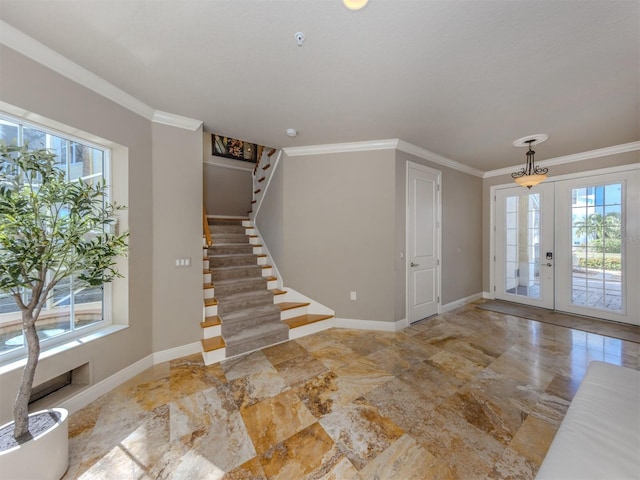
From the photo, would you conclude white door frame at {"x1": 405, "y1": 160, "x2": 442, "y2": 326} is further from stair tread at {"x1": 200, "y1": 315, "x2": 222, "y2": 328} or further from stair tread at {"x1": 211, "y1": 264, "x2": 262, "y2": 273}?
stair tread at {"x1": 200, "y1": 315, "x2": 222, "y2": 328}

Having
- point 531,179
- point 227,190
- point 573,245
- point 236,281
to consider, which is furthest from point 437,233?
point 227,190

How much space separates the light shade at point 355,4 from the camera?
4.32 ft

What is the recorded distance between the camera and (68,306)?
2.02 m

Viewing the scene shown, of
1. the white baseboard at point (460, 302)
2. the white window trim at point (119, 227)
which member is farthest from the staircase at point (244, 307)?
the white baseboard at point (460, 302)

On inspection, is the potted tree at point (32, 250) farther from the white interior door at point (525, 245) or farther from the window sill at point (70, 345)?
the white interior door at point (525, 245)

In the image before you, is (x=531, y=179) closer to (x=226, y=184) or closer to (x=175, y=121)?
(x=175, y=121)

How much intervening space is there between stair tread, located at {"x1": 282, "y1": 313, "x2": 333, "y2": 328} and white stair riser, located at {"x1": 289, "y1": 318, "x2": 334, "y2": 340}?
0.13ft

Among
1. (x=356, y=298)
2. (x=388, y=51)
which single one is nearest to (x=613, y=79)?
(x=388, y=51)

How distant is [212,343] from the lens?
8.82 feet

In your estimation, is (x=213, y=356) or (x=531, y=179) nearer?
A: (x=213, y=356)

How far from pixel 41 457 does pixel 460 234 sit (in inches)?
213

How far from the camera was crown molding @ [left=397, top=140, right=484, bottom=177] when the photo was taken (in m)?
3.45

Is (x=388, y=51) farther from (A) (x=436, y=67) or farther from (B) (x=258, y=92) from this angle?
(B) (x=258, y=92)

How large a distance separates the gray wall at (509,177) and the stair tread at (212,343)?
16.9 feet
